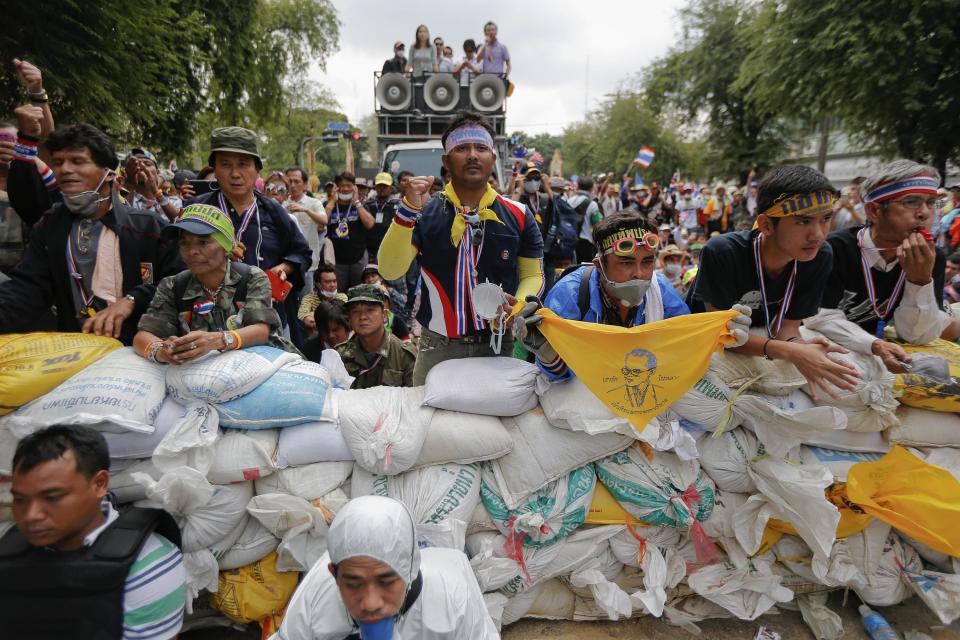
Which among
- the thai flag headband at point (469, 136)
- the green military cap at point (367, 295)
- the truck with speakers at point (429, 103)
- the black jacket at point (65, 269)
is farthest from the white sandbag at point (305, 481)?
the truck with speakers at point (429, 103)

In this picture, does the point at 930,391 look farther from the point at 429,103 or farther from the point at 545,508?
the point at 429,103

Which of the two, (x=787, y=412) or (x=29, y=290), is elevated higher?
(x=29, y=290)

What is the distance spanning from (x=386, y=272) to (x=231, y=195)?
106cm

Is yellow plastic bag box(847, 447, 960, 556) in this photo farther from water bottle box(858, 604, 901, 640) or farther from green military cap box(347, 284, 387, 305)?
green military cap box(347, 284, 387, 305)

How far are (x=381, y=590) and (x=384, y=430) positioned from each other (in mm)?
795

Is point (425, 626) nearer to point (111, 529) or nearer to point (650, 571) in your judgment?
point (111, 529)

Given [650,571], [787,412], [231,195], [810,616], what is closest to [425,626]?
[650,571]

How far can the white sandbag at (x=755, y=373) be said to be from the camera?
7.52 feet

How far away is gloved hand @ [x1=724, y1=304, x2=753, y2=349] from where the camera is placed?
2.15 meters

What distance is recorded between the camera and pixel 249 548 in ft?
6.95

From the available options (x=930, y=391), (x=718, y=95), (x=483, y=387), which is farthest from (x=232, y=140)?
(x=718, y=95)

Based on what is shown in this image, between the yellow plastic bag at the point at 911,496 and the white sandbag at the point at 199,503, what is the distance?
2517mm

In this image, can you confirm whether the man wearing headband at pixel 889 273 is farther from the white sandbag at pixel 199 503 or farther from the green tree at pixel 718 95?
the green tree at pixel 718 95

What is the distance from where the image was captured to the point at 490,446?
2.21 metres
